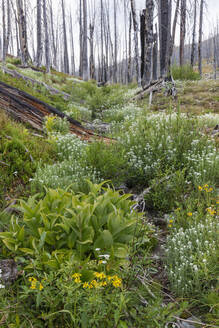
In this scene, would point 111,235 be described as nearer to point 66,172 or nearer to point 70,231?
point 70,231

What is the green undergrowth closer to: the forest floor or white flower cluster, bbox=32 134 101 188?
the forest floor

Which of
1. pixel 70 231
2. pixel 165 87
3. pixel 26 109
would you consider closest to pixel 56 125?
pixel 26 109

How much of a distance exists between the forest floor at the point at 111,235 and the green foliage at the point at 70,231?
11 mm

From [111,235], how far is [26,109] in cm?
495

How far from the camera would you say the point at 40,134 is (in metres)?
5.79

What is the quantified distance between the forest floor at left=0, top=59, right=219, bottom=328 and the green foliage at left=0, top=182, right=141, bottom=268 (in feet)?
0.04

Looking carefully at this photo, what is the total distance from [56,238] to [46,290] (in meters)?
0.68

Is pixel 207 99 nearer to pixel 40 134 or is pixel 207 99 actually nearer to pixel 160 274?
pixel 40 134

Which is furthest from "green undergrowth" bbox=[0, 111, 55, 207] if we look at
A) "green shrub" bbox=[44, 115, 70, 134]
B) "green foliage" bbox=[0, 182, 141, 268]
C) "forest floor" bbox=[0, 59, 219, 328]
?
"green foliage" bbox=[0, 182, 141, 268]

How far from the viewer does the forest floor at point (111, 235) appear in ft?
5.95

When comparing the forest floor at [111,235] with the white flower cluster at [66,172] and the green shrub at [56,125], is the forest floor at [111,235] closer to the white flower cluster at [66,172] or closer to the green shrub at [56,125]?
the white flower cluster at [66,172]

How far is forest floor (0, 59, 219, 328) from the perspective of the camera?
5.95ft

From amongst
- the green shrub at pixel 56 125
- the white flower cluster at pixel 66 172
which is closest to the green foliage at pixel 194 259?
the white flower cluster at pixel 66 172

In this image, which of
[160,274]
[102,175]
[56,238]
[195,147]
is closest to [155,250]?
[160,274]
